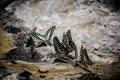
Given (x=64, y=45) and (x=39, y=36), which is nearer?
(x=64, y=45)

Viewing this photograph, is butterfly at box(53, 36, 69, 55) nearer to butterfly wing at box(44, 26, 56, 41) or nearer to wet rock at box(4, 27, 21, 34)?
butterfly wing at box(44, 26, 56, 41)

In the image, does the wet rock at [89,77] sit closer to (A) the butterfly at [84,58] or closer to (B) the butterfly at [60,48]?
(A) the butterfly at [84,58]

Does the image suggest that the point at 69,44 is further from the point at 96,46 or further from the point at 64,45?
the point at 96,46

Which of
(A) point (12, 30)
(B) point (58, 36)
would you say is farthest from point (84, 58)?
(A) point (12, 30)

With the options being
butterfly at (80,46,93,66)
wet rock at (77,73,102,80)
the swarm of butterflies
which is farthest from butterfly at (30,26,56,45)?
wet rock at (77,73,102,80)

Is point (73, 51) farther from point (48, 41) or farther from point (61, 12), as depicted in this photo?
point (61, 12)

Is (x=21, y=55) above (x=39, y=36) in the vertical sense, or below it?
below

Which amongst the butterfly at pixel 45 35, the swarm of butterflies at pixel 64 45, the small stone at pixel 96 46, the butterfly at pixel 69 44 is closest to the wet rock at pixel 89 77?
the swarm of butterflies at pixel 64 45

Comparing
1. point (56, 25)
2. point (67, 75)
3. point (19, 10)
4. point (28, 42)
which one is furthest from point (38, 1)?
point (67, 75)
